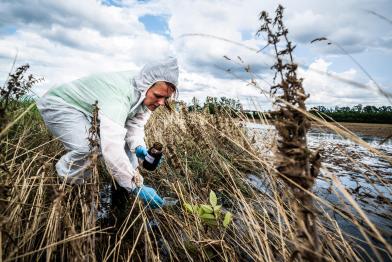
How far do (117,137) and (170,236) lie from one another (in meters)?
0.98

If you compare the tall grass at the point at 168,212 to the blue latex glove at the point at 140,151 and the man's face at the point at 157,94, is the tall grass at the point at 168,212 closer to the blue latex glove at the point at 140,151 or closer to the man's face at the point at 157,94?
the blue latex glove at the point at 140,151

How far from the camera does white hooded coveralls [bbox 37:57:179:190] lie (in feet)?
7.29

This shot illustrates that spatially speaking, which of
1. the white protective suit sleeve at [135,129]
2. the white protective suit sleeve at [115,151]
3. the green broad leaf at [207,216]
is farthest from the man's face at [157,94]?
the green broad leaf at [207,216]

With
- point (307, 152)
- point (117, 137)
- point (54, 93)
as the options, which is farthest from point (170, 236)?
point (54, 93)

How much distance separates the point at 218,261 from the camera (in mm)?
1889

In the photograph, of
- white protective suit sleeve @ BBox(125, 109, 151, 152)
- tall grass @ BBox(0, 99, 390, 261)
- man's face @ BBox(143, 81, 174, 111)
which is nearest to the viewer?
tall grass @ BBox(0, 99, 390, 261)

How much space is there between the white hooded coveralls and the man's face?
57mm

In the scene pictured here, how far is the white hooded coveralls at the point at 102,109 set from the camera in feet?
7.29

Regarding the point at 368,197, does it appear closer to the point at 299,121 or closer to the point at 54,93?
the point at 299,121

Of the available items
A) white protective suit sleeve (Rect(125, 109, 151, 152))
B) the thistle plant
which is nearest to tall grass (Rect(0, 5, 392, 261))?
the thistle plant

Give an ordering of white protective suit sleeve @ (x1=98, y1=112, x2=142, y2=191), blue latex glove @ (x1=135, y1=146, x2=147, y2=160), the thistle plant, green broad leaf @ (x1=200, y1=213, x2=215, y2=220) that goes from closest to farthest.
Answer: the thistle plant, green broad leaf @ (x1=200, y1=213, x2=215, y2=220), white protective suit sleeve @ (x1=98, y1=112, x2=142, y2=191), blue latex glove @ (x1=135, y1=146, x2=147, y2=160)

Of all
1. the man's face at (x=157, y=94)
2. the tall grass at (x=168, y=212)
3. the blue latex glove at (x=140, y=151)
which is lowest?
the tall grass at (x=168, y=212)

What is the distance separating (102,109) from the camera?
7.67 feet

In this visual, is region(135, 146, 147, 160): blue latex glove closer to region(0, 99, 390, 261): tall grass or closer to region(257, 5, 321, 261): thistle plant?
region(0, 99, 390, 261): tall grass
